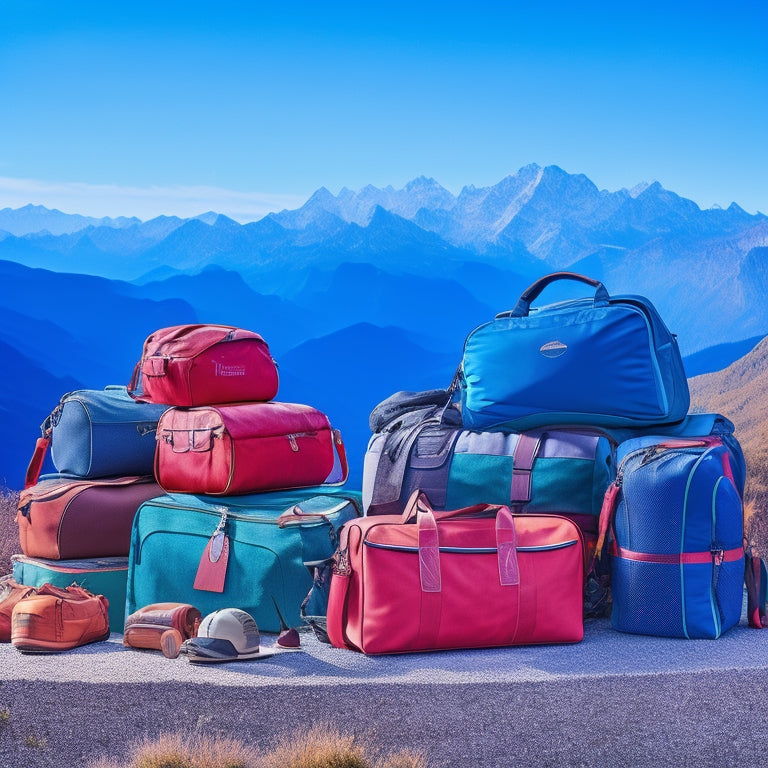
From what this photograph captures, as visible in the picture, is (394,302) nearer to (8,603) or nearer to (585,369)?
(585,369)

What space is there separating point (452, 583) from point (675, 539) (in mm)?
718

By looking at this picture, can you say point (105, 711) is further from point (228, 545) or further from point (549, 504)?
point (549, 504)

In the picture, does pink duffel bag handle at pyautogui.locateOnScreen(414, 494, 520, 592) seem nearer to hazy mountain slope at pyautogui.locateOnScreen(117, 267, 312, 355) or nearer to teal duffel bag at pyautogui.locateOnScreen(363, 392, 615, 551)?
teal duffel bag at pyautogui.locateOnScreen(363, 392, 615, 551)

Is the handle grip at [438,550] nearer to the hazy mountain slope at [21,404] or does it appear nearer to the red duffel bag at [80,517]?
the red duffel bag at [80,517]

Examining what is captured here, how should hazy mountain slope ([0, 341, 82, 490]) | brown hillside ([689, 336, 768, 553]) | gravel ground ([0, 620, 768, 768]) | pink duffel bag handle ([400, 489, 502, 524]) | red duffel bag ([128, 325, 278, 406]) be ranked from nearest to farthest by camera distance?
gravel ground ([0, 620, 768, 768]), pink duffel bag handle ([400, 489, 502, 524]), red duffel bag ([128, 325, 278, 406]), brown hillside ([689, 336, 768, 553]), hazy mountain slope ([0, 341, 82, 490])

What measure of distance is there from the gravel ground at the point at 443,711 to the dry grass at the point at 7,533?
2.95 meters

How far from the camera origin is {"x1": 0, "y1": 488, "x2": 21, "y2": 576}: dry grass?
18.6ft

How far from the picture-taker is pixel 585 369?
11.0 ft

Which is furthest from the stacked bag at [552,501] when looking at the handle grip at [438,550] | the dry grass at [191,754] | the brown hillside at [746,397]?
the brown hillside at [746,397]

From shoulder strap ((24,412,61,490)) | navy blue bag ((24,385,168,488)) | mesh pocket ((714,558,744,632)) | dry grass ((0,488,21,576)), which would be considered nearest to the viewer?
mesh pocket ((714,558,744,632))

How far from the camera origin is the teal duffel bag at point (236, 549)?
335 cm

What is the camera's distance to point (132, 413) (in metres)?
3.94

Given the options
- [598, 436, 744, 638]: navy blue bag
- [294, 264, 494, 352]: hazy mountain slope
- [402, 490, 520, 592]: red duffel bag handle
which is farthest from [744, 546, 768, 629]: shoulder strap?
[294, 264, 494, 352]: hazy mountain slope

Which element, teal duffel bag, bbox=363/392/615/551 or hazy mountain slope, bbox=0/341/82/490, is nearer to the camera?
teal duffel bag, bbox=363/392/615/551
